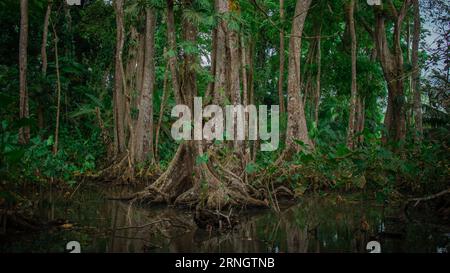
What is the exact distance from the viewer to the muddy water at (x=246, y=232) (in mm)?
5070

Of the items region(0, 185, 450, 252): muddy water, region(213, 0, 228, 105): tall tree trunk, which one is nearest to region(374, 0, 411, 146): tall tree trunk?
region(0, 185, 450, 252): muddy water

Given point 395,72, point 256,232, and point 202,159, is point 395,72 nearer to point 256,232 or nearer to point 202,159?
point 202,159

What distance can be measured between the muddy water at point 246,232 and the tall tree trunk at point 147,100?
4.99m

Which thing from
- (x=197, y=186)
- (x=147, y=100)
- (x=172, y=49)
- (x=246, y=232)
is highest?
(x=172, y=49)

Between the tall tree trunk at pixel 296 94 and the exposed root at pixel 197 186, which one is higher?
the tall tree trunk at pixel 296 94

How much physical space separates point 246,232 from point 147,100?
25.4ft

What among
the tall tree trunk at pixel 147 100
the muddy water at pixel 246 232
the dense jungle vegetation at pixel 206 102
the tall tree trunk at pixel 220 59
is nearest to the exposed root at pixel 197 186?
the dense jungle vegetation at pixel 206 102

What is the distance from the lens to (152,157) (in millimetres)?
12523

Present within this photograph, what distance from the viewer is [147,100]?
12.9 meters

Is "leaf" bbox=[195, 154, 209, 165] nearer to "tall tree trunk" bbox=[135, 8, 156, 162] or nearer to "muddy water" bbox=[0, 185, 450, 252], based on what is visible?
"muddy water" bbox=[0, 185, 450, 252]

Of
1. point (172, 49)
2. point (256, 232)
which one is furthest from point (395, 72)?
point (256, 232)

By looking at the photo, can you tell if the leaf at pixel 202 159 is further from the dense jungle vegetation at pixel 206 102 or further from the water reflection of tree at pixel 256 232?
the water reflection of tree at pixel 256 232
